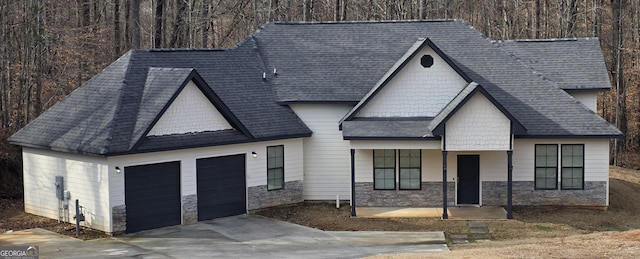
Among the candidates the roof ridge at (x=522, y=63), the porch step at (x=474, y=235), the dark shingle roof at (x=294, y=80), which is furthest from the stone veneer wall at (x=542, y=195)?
the roof ridge at (x=522, y=63)

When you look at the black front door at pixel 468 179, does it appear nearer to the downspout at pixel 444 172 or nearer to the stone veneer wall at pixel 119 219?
the downspout at pixel 444 172

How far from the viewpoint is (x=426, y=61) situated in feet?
90.9

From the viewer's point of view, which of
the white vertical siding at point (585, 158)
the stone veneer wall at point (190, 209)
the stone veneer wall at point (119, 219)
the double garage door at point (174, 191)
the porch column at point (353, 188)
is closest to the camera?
the stone veneer wall at point (119, 219)

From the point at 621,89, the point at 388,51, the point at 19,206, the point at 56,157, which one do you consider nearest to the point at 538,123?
the point at 388,51

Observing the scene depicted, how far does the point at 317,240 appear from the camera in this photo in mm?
23484

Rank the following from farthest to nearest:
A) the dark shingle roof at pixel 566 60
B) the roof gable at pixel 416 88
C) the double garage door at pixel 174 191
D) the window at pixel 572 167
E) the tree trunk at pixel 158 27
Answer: the tree trunk at pixel 158 27 < the dark shingle roof at pixel 566 60 < the roof gable at pixel 416 88 < the window at pixel 572 167 < the double garage door at pixel 174 191

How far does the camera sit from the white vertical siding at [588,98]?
2956cm

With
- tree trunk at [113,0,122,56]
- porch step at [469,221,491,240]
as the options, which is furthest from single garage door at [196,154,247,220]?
tree trunk at [113,0,122,56]

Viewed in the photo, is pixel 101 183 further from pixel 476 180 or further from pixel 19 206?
pixel 476 180

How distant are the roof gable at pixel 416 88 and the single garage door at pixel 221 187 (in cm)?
414

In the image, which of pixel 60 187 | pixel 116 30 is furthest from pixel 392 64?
pixel 116 30

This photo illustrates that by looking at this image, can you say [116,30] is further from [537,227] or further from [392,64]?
[537,227]

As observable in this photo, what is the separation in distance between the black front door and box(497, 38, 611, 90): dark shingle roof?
4.32 metres

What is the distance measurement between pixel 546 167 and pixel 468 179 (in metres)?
2.56
